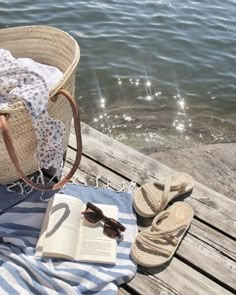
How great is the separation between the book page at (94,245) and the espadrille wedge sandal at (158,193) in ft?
0.90

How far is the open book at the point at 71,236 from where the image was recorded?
1910 millimetres

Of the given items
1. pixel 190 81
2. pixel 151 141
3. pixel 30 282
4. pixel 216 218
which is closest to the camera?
pixel 30 282

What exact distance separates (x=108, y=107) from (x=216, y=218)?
2.26m

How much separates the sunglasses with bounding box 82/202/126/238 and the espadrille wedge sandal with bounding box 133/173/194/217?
196 mm

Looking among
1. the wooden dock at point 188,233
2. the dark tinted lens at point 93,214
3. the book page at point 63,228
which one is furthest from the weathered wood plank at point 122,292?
the dark tinted lens at point 93,214

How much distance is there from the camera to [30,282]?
1.79m

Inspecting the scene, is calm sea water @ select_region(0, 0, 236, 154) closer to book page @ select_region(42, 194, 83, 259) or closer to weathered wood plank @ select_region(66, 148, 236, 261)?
weathered wood plank @ select_region(66, 148, 236, 261)

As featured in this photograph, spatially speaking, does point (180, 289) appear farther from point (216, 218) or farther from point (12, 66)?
point (12, 66)

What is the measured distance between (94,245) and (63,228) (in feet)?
0.57

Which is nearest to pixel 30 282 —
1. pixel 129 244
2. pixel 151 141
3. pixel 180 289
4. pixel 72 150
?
pixel 129 244

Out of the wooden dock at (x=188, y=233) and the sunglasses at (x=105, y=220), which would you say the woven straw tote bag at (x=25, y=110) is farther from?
the wooden dock at (x=188, y=233)

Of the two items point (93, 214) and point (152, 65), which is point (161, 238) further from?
point (152, 65)

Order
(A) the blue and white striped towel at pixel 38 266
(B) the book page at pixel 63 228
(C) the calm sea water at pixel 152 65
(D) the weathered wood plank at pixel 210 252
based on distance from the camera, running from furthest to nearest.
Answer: (C) the calm sea water at pixel 152 65, (D) the weathered wood plank at pixel 210 252, (B) the book page at pixel 63 228, (A) the blue and white striped towel at pixel 38 266

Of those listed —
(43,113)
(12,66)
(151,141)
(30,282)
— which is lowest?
(151,141)
